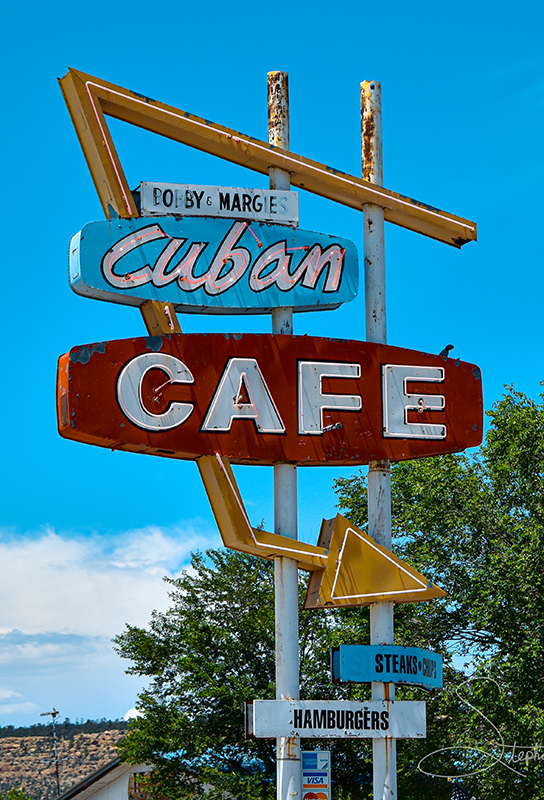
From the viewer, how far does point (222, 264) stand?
507 inches

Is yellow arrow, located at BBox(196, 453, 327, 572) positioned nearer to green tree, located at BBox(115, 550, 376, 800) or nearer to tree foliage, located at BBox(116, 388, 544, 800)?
tree foliage, located at BBox(116, 388, 544, 800)

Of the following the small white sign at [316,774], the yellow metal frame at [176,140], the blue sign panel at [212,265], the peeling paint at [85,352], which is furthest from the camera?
the yellow metal frame at [176,140]

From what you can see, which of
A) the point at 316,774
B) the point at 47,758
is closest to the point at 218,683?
the point at 316,774

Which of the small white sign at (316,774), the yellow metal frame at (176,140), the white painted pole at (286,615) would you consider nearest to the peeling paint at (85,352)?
the yellow metal frame at (176,140)

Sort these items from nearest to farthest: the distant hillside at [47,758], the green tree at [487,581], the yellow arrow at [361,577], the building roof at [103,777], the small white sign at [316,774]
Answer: the small white sign at [316,774], the yellow arrow at [361,577], the green tree at [487,581], the building roof at [103,777], the distant hillside at [47,758]

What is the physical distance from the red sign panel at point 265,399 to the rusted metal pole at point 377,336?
1.16ft

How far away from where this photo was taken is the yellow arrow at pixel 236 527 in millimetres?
11906

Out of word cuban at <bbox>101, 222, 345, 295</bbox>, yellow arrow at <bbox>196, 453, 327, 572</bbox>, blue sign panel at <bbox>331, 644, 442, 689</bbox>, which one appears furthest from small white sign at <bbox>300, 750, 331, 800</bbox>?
→ word cuban at <bbox>101, 222, 345, 295</bbox>

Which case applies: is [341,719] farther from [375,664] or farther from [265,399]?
[265,399]

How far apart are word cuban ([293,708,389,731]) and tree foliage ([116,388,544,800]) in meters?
8.49

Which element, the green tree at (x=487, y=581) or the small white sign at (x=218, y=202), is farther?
the green tree at (x=487, y=581)

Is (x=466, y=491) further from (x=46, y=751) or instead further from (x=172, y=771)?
(x=46, y=751)

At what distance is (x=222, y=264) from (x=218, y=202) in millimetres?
769

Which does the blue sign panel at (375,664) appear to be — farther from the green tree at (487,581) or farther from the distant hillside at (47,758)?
the distant hillside at (47,758)
